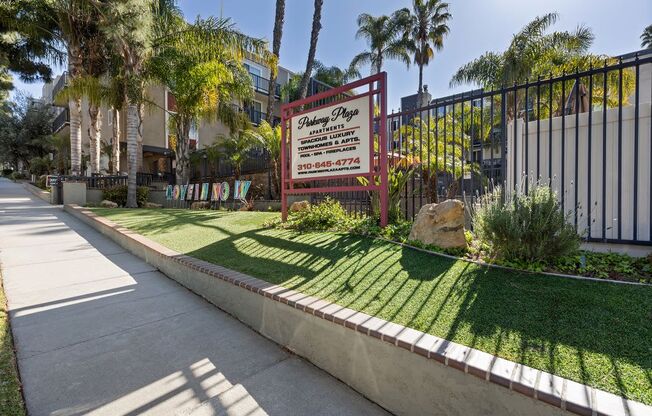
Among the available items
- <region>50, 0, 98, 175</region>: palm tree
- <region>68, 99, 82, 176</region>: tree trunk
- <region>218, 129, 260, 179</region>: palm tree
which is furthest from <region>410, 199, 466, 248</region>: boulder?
<region>68, 99, 82, 176</region>: tree trunk

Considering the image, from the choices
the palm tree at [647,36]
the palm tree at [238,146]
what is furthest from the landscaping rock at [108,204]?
the palm tree at [647,36]

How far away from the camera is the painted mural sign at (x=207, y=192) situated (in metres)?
12.7

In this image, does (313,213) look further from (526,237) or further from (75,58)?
(75,58)

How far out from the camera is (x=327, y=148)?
6.23 meters

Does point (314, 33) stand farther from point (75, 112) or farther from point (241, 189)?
point (75, 112)

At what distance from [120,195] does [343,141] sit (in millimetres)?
12704

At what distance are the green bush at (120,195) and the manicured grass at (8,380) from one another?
13.0m

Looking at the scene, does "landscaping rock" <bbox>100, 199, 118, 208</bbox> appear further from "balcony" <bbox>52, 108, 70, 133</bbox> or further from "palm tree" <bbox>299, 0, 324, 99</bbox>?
"balcony" <bbox>52, 108, 70, 133</bbox>

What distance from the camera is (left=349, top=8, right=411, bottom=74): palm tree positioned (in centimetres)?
2806

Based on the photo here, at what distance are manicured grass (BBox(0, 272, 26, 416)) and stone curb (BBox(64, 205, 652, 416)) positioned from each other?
5.84ft

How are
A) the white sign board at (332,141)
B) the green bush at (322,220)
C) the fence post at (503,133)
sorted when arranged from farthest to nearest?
the green bush at (322,220), the white sign board at (332,141), the fence post at (503,133)

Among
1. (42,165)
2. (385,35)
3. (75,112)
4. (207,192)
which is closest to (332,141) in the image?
(207,192)

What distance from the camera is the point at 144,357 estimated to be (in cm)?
283

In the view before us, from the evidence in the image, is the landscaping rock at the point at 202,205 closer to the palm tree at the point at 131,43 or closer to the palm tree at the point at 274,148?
the palm tree at the point at 131,43
